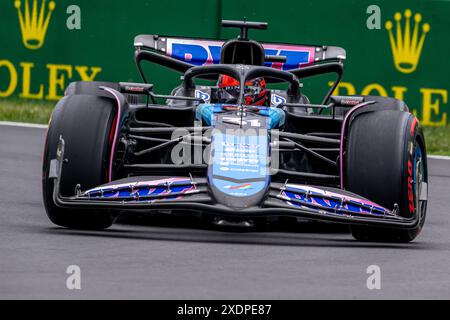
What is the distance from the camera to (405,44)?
1641 centimetres

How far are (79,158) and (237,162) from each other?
110 centimetres

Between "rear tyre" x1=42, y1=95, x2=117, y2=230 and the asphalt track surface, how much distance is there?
126 millimetres

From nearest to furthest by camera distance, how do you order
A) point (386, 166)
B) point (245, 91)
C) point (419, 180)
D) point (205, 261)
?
point (205, 261) < point (386, 166) < point (419, 180) < point (245, 91)

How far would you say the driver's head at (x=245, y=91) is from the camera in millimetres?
10844

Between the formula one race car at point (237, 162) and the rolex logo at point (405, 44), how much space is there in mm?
5856

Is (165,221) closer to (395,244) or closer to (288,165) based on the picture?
(288,165)

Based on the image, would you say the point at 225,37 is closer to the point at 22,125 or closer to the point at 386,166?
the point at 22,125

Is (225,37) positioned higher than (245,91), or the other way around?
(225,37)

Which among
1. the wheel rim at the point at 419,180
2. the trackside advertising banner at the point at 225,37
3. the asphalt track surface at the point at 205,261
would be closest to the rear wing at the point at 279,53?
the asphalt track surface at the point at 205,261

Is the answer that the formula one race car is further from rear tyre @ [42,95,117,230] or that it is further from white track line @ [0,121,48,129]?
white track line @ [0,121,48,129]

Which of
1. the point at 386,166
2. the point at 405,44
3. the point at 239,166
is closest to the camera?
the point at 239,166

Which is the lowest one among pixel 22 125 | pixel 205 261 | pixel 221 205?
pixel 205 261

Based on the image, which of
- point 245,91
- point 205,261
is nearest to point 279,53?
point 245,91

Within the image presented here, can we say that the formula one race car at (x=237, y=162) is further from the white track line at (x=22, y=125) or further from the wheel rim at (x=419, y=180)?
the white track line at (x=22, y=125)
